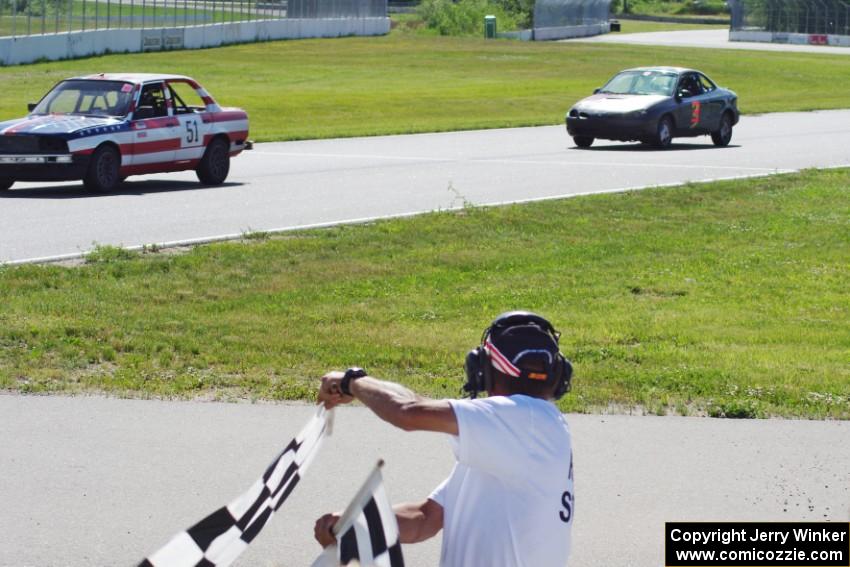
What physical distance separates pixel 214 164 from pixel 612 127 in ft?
32.3

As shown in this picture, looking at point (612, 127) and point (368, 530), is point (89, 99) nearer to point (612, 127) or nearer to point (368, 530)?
point (612, 127)

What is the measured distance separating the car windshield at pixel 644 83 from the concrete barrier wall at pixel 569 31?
197 feet

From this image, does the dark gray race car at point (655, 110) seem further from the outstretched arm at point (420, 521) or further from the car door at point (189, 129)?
the outstretched arm at point (420, 521)

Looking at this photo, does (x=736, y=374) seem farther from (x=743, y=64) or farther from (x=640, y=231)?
(x=743, y=64)

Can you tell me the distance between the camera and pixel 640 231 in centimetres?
1542

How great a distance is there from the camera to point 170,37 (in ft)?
196

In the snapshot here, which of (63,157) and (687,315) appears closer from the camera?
(687,315)

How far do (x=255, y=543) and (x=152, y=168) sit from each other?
14.2 metres

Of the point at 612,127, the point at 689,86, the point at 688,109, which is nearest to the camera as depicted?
the point at 612,127

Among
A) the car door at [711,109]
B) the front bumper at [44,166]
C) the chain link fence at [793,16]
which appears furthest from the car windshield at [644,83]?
the chain link fence at [793,16]

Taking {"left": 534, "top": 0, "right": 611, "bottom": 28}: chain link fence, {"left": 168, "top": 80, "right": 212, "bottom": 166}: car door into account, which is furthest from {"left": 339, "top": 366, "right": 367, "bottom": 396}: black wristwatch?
{"left": 534, "top": 0, "right": 611, "bottom": 28}: chain link fence

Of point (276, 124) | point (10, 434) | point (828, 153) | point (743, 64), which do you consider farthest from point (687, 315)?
point (743, 64)

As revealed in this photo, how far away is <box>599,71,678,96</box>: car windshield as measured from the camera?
29.1 meters

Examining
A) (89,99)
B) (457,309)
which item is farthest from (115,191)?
(457,309)
